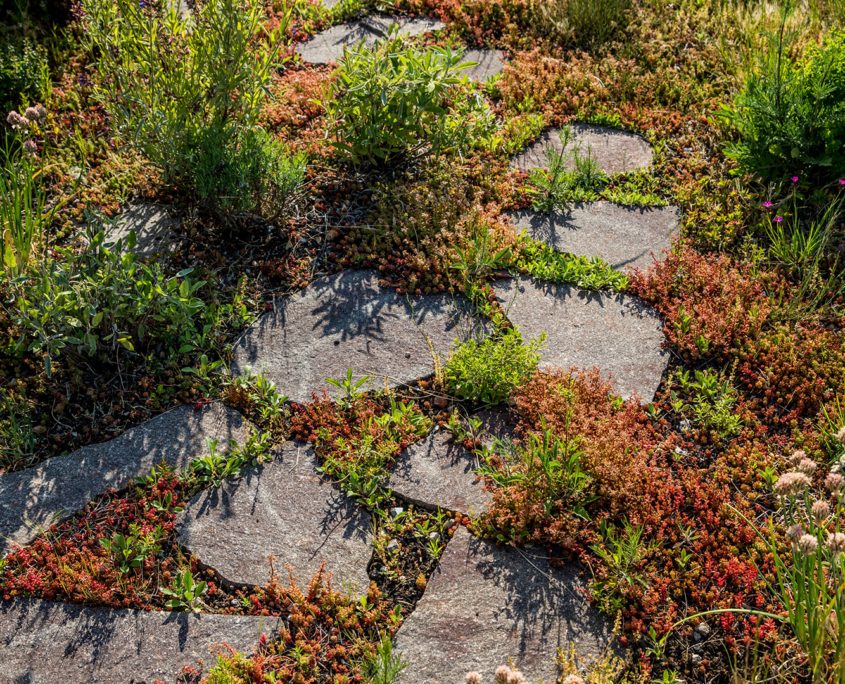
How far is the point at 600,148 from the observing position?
5711 millimetres

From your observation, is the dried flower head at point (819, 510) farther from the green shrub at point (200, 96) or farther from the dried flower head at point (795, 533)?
the green shrub at point (200, 96)

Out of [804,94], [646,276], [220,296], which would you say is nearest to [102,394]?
[220,296]

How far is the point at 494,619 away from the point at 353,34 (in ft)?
16.9

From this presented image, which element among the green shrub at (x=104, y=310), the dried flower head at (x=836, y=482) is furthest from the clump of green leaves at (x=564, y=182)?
the dried flower head at (x=836, y=482)

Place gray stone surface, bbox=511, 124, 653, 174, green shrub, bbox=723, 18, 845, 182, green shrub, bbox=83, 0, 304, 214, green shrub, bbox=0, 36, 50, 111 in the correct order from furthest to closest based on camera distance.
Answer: green shrub, bbox=0, 36, 50, 111 < gray stone surface, bbox=511, 124, 653, 174 < green shrub, bbox=723, 18, 845, 182 < green shrub, bbox=83, 0, 304, 214

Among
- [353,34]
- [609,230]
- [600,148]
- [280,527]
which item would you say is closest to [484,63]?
[353,34]

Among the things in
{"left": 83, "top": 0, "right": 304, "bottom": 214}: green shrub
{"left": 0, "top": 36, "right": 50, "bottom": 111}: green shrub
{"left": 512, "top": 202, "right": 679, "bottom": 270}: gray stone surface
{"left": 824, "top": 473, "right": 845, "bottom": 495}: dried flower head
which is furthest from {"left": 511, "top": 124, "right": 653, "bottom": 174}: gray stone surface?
{"left": 0, "top": 36, "right": 50, "bottom": 111}: green shrub

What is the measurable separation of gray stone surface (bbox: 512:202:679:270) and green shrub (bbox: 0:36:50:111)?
373cm

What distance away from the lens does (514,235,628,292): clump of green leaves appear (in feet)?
15.5

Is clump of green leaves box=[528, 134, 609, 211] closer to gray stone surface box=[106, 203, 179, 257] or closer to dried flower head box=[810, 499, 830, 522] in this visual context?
gray stone surface box=[106, 203, 179, 257]

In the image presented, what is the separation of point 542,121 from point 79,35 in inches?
155

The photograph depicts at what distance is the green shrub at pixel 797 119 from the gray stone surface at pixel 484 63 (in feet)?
6.39

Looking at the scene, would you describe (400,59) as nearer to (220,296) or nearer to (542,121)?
(542,121)

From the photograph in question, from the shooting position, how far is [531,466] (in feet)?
12.1
